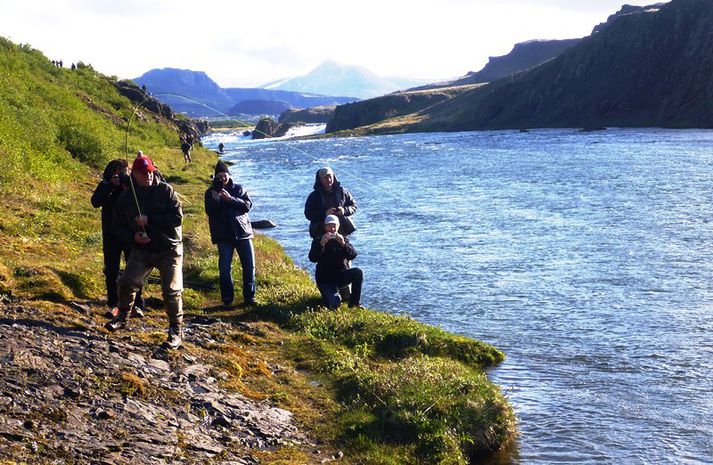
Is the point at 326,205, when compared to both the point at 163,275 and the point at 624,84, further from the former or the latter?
the point at 624,84

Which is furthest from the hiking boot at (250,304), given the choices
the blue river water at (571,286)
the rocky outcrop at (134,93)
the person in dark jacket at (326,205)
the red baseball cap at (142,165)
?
the rocky outcrop at (134,93)

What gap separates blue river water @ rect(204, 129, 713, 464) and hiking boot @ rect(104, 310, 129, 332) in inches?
219

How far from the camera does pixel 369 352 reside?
456 inches

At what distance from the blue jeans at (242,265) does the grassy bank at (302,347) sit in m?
0.36

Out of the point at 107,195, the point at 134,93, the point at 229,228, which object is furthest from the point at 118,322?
the point at 134,93

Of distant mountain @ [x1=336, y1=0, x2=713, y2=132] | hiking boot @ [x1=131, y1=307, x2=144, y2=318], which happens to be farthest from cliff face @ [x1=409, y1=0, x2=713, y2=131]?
hiking boot @ [x1=131, y1=307, x2=144, y2=318]

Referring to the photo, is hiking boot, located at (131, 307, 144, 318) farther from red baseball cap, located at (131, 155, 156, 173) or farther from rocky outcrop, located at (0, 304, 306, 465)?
red baseball cap, located at (131, 155, 156, 173)

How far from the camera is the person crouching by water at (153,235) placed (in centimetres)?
973

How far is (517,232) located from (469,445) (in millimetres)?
16697

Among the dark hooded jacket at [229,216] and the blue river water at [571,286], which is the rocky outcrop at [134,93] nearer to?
the blue river water at [571,286]

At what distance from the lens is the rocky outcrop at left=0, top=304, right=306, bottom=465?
657cm

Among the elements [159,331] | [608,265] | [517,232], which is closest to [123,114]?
[517,232]

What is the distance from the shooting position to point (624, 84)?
121562 mm

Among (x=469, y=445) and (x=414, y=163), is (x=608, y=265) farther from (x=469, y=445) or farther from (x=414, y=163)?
(x=414, y=163)
